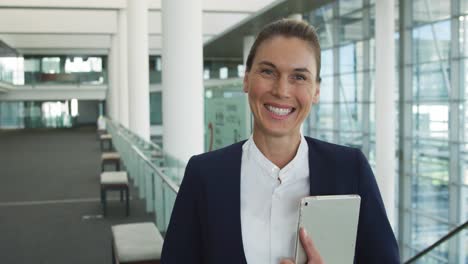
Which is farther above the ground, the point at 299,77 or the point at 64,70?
the point at 64,70

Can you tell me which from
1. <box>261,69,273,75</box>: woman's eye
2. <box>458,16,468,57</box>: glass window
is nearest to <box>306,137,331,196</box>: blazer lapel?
<box>261,69,273,75</box>: woman's eye

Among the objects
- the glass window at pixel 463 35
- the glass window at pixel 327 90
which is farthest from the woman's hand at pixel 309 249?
the glass window at pixel 327 90

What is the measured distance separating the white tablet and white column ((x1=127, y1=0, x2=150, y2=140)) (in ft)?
56.8

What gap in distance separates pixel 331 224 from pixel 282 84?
0.38 m

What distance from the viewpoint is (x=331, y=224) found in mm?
1461

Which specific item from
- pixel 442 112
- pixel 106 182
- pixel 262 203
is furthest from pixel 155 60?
pixel 262 203

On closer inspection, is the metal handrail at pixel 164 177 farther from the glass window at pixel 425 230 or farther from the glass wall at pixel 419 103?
the glass window at pixel 425 230

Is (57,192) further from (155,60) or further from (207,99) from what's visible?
(155,60)

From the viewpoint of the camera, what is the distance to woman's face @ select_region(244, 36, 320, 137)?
1.56 meters

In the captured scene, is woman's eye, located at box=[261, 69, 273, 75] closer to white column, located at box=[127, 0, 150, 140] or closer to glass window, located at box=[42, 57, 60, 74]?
white column, located at box=[127, 0, 150, 140]

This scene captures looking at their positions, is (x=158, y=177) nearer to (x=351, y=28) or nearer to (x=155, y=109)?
(x=351, y=28)

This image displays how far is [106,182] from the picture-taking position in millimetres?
10578

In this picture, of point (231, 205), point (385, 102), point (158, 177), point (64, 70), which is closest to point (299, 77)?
point (231, 205)

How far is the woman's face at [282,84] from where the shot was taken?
156 cm
